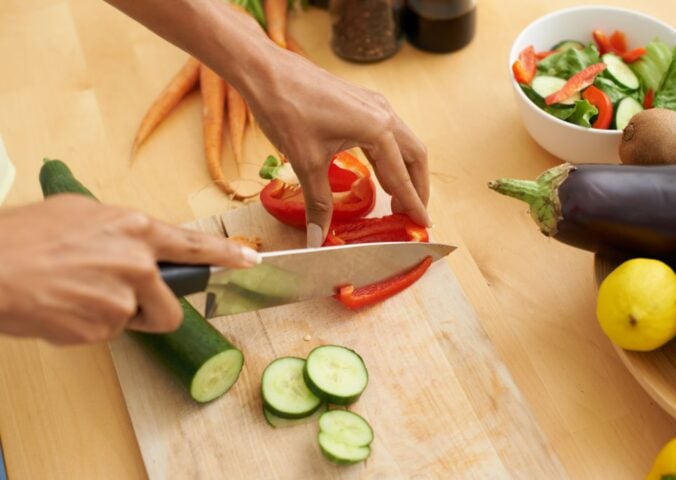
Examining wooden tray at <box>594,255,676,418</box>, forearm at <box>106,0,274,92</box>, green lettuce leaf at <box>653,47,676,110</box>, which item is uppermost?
forearm at <box>106,0,274,92</box>

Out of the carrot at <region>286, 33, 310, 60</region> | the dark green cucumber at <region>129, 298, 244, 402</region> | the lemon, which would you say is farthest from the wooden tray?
the carrot at <region>286, 33, 310, 60</region>

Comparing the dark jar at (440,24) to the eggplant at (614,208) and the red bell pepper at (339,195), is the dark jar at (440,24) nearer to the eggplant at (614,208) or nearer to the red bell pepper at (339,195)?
the red bell pepper at (339,195)

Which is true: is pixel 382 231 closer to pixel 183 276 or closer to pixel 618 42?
pixel 183 276

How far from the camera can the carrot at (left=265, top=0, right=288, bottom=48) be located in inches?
88.2

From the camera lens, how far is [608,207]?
1.53 m

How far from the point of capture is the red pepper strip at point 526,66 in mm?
1929

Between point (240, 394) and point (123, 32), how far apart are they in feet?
4.04

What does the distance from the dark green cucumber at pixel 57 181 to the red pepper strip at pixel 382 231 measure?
0.53m

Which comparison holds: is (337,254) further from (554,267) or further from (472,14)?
(472,14)

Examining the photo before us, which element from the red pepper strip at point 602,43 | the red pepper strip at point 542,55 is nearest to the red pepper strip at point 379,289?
the red pepper strip at point 542,55

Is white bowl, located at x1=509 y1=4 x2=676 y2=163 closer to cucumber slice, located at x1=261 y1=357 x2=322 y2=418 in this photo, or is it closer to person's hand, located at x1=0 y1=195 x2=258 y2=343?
cucumber slice, located at x1=261 y1=357 x2=322 y2=418

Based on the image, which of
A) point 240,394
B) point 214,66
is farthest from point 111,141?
point 240,394

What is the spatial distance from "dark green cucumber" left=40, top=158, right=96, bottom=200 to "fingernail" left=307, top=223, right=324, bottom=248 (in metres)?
0.47

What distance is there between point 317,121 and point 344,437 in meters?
0.56
